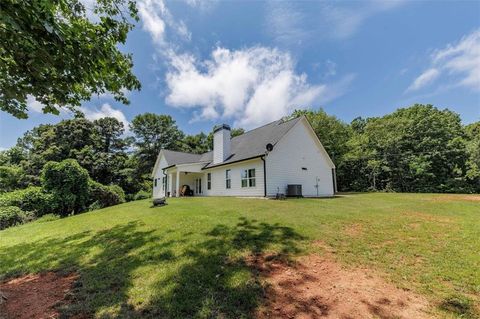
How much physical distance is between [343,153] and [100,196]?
27.6 m

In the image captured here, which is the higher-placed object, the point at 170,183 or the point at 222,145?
the point at 222,145

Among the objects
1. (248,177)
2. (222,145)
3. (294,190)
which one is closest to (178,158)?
(222,145)

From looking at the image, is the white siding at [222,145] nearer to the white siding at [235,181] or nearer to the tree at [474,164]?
the white siding at [235,181]

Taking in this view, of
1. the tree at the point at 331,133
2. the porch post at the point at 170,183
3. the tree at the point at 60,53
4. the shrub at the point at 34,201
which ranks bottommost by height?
the shrub at the point at 34,201

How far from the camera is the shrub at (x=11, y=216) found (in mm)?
13797

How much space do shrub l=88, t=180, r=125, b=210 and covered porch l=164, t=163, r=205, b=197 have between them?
193 inches

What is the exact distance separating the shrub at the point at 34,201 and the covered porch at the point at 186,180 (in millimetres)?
9163

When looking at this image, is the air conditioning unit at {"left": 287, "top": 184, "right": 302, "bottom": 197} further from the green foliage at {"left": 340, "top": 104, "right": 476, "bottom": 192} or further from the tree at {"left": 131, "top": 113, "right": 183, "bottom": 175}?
the tree at {"left": 131, "top": 113, "right": 183, "bottom": 175}

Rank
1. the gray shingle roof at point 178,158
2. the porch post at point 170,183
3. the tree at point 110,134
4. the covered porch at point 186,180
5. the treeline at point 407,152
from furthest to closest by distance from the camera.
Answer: the tree at point 110,134
the treeline at point 407,152
the gray shingle roof at point 178,158
the porch post at point 170,183
the covered porch at point 186,180

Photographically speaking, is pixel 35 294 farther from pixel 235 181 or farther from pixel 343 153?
pixel 343 153

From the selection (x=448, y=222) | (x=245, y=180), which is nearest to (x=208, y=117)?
(x=245, y=180)

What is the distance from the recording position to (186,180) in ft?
77.6

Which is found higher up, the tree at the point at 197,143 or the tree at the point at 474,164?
the tree at the point at 197,143

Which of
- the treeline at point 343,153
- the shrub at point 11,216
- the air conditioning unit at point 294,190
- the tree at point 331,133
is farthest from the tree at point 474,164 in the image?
the shrub at point 11,216
